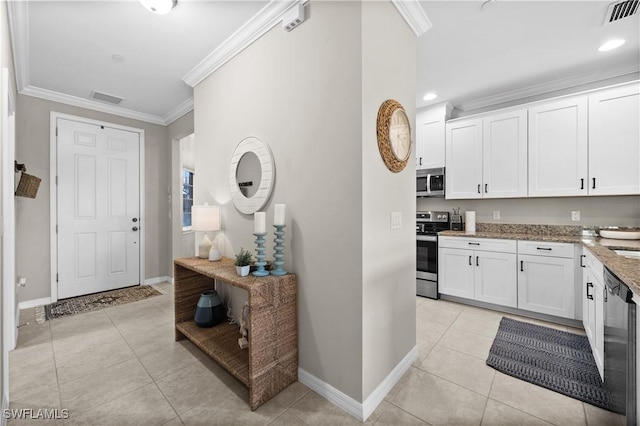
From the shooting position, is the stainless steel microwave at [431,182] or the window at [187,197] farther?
the window at [187,197]

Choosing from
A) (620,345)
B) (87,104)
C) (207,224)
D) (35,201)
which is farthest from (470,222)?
(35,201)

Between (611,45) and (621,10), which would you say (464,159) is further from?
(621,10)

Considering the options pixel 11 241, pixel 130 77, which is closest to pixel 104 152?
pixel 130 77

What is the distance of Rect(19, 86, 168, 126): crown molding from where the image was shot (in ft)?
11.2

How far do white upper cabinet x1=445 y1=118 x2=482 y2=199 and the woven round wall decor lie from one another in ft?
6.29

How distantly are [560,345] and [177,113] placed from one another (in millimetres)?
5152

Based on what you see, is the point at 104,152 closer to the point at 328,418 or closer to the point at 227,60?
the point at 227,60

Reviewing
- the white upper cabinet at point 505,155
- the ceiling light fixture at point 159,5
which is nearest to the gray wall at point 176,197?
the ceiling light fixture at point 159,5

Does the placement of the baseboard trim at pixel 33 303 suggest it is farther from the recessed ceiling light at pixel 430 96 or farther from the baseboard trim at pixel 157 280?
the recessed ceiling light at pixel 430 96

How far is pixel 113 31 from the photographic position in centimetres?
232

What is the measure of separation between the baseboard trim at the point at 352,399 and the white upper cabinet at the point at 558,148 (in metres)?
2.58

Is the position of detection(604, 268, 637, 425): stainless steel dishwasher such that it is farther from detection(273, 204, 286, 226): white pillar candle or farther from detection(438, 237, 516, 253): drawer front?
detection(273, 204, 286, 226): white pillar candle

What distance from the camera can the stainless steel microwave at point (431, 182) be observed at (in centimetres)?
383

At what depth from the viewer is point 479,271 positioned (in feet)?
10.8
